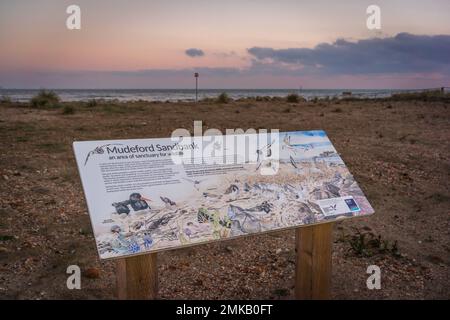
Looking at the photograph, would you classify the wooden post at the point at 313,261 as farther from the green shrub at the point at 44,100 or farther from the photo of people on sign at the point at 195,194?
the green shrub at the point at 44,100

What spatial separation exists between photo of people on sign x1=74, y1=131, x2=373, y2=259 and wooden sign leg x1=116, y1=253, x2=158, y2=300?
119 millimetres

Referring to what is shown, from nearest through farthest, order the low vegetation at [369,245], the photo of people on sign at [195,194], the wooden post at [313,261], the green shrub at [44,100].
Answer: the photo of people on sign at [195,194] < the wooden post at [313,261] < the low vegetation at [369,245] < the green shrub at [44,100]

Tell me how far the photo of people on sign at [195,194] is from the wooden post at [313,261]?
0.14m

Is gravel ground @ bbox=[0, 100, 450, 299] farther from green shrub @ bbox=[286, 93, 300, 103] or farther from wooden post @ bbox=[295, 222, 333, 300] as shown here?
green shrub @ bbox=[286, 93, 300, 103]

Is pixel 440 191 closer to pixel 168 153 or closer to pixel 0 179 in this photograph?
pixel 168 153

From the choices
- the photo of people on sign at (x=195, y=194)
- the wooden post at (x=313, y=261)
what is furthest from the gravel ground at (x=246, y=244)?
the photo of people on sign at (x=195, y=194)

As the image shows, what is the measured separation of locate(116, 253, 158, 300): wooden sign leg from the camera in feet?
8.35

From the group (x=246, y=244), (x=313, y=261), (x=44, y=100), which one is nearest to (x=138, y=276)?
(x=313, y=261)

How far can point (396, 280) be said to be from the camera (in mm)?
3760

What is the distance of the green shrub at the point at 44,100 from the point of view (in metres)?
17.3

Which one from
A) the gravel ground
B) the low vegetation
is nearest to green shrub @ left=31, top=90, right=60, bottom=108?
the gravel ground

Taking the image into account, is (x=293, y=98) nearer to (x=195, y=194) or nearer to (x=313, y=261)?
→ (x=313, y=261)
